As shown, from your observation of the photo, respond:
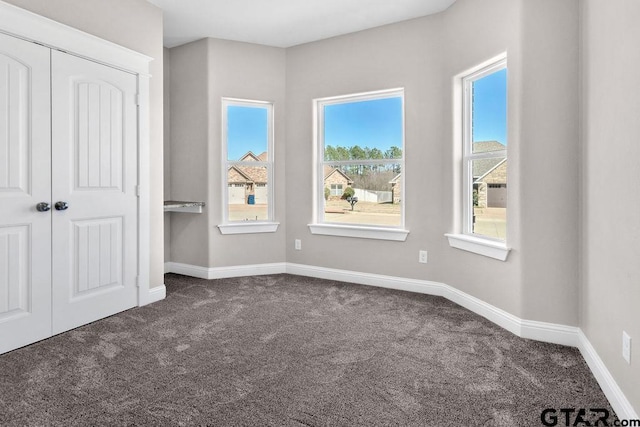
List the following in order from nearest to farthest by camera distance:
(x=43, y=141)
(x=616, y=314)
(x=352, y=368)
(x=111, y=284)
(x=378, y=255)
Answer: (x=616, y=314), (x=352, y=368), (x=43, y=141), (x=111, y=284), (x=378, y=255)

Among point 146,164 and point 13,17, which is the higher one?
point 13,17

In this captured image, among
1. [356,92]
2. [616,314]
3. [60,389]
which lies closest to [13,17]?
[60,389]

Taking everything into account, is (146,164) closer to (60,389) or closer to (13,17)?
(13,17)

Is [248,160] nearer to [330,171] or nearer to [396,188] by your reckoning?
[330,171]

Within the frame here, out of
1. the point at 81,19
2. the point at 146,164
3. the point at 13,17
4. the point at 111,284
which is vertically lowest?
the point at 111,284

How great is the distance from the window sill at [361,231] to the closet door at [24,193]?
8.65ft

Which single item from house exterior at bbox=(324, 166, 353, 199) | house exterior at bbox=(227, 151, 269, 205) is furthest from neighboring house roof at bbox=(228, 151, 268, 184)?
house exterior at bbox=(324, 166, 353, 199)

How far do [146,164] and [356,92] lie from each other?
229cm

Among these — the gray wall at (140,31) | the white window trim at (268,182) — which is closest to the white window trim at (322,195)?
the white window trim at (268,182)

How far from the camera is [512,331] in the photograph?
280cm

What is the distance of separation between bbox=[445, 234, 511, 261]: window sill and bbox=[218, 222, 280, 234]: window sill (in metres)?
2.08

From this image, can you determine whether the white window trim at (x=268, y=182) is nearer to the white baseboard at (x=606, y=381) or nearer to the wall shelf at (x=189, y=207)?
the wall shelf at (x=189, y=207)

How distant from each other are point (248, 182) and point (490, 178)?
106 inches

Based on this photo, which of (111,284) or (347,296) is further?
(347,296)
